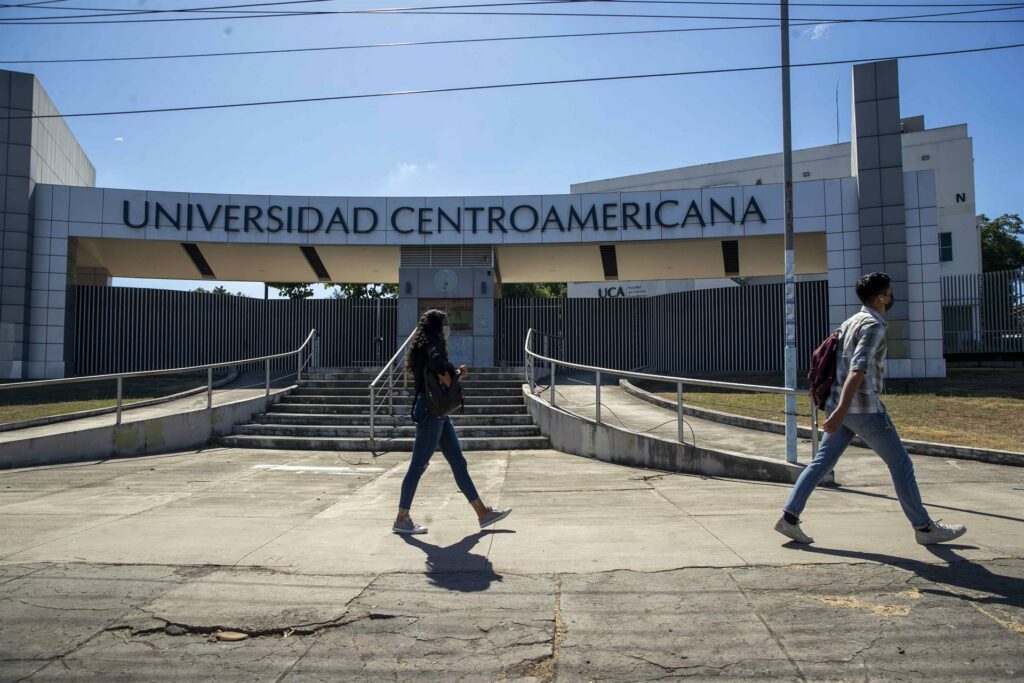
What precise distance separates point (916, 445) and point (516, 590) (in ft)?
22.5

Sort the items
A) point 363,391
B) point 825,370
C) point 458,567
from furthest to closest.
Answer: point 363,391 < point 825,370 < point 458,567

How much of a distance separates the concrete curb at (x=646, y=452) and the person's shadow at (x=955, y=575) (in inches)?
95.7

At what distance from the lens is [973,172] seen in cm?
3138

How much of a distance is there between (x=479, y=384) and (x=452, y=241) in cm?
560

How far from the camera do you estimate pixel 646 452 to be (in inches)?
309

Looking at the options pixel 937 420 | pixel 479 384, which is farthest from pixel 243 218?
pixel 937 420

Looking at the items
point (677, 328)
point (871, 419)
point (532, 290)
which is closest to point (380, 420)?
point (871, 419)

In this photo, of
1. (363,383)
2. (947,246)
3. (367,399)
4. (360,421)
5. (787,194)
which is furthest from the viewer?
(947,246)

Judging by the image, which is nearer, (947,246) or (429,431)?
(429,431)

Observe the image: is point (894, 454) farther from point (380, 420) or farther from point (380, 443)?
point (380, 420)

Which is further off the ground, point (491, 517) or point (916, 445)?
point (916, 445)

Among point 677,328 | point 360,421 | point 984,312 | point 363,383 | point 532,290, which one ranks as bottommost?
point 360,421

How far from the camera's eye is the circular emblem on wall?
17359 mm

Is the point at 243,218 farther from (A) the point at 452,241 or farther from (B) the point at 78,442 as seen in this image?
(B) the point at 78,442
